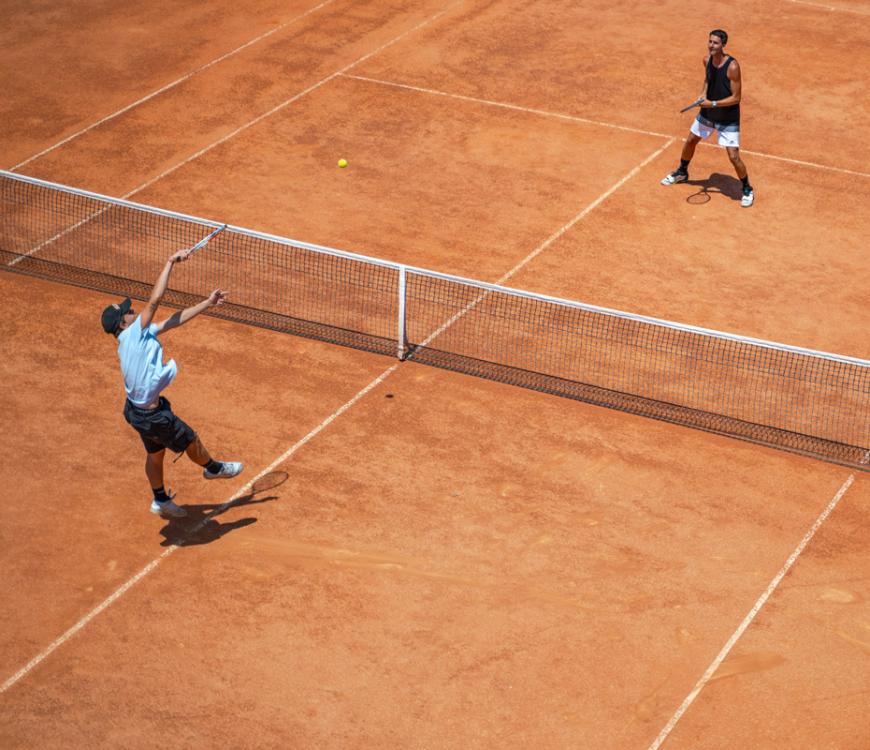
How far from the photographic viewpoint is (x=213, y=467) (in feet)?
36.8

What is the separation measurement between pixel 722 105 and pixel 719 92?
0.23 m

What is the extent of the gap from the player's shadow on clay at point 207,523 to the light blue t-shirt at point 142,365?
4.09ft

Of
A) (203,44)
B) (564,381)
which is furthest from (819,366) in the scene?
(203,44)

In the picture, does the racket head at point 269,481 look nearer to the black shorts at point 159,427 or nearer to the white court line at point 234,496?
the white court line at point 234,496

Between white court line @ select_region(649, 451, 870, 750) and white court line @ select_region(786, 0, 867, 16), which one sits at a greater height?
white court line @ select_region(786, 0, 867, 16)

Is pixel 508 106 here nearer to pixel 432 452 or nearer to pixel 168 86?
pixel 168 86

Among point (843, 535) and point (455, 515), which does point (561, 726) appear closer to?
point (455, 515)

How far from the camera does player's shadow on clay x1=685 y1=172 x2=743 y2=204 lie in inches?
653

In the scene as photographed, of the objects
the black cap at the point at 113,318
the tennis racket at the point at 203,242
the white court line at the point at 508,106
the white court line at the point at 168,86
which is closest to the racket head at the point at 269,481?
the black cap at the point at 113,318

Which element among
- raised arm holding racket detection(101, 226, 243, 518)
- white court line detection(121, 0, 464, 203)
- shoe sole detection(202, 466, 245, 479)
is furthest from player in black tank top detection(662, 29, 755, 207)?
raised arm holding racket detection(101, 226, 243, 518)

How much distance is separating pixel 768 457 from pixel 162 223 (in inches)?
304

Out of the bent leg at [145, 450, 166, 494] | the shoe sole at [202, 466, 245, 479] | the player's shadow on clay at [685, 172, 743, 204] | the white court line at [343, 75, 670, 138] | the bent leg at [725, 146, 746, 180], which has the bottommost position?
the shoe sole at [202, 466, 245, 479]

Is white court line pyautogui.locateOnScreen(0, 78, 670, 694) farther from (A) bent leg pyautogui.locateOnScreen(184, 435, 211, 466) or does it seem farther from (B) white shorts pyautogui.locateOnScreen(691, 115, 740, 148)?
(B) white shorts pyautogui.locateOnScreen(691, 115, 740, 148)

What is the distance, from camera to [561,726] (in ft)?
30.3
